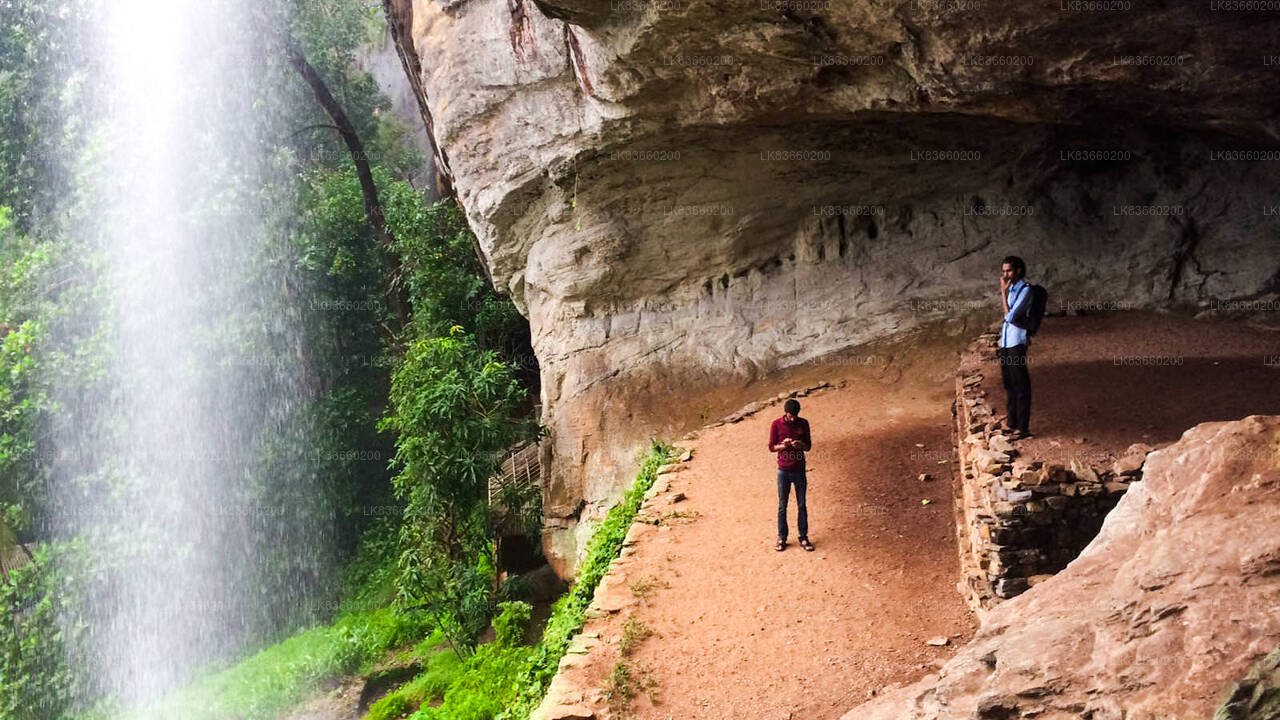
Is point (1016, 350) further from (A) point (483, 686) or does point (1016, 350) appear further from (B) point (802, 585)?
(A) point (483, 686)

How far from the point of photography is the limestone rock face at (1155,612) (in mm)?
3072

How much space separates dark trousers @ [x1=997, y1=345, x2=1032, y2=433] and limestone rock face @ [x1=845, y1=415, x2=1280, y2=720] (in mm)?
2552

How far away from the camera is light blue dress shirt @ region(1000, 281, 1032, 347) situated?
682 cm

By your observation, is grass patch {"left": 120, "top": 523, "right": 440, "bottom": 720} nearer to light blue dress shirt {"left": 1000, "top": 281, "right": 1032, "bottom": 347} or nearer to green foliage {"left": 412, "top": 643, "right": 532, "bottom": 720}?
green foliage {"left": 412, "top": 643, "right": 532, "bottom": 720}

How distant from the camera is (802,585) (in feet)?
22.5

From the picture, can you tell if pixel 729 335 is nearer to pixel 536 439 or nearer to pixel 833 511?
pixel 536 439

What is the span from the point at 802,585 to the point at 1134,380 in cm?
383

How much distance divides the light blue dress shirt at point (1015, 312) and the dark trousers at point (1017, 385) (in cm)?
4

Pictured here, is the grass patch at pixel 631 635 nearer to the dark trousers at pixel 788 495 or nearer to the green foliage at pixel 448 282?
the dark trousers at pixel 788 495

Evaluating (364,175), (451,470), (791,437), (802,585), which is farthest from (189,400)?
(802,585)

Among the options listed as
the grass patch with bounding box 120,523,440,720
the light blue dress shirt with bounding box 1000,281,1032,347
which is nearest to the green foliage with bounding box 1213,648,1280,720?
the light blue dress shirt with bounding box 1000,281,1032,347

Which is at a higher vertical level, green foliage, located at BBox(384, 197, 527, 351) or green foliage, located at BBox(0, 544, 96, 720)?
green foliage, located at BBox(384, 197, 527, 351)

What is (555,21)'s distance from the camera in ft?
40.2

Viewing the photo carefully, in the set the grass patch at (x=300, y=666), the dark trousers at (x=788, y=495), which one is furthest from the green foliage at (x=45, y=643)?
the dark trousers at (x=788, y=495)
